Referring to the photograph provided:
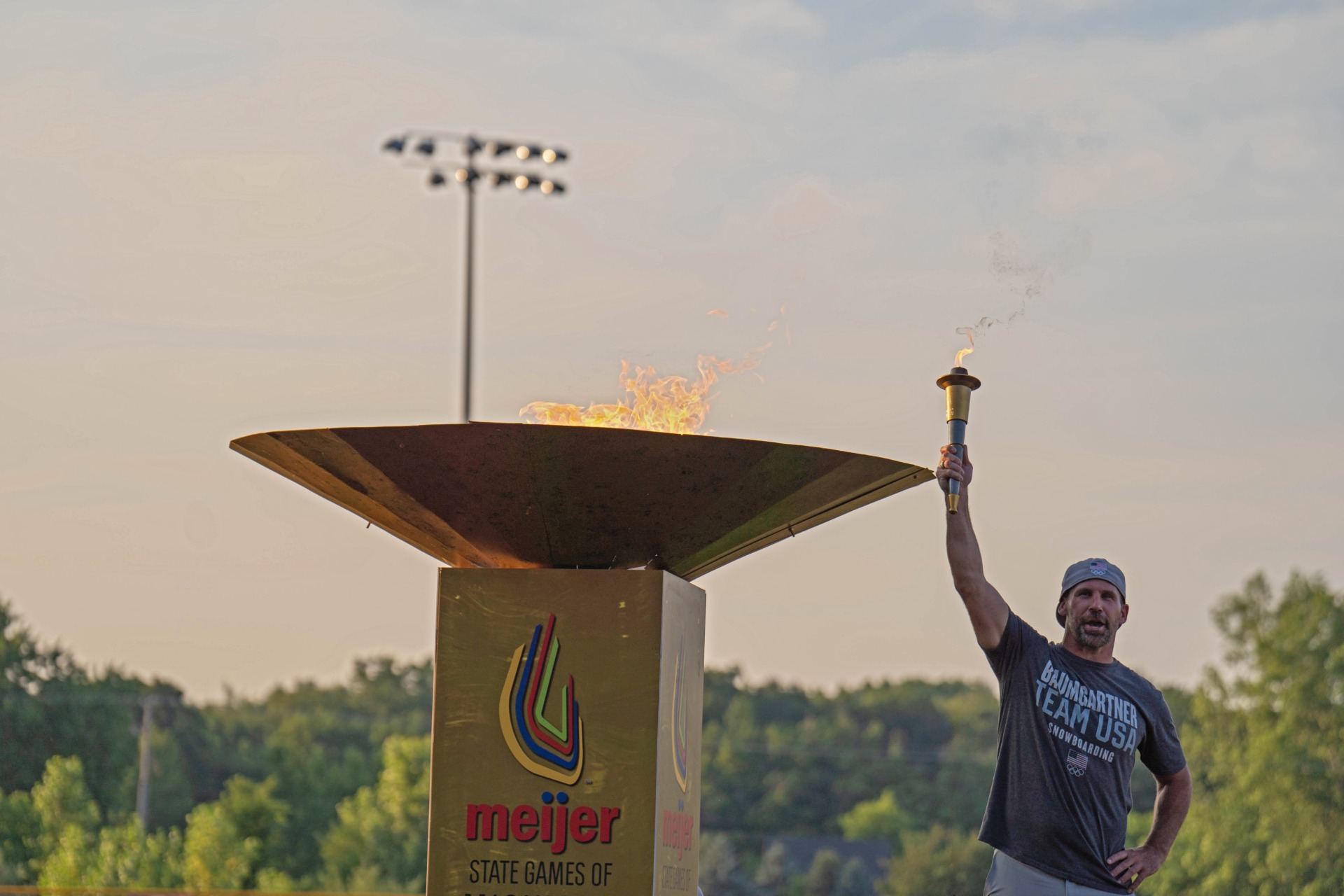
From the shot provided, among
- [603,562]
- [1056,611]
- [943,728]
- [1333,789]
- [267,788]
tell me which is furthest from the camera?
[943,728]

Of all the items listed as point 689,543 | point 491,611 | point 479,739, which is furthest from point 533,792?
point 689,543

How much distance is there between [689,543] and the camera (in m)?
4.83

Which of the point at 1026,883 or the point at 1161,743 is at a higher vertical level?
the point at 1161,743

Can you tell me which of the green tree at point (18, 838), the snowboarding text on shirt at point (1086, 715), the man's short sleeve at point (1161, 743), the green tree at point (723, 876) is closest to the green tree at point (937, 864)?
the green tree at point (723, 876)

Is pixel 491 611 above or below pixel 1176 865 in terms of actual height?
above

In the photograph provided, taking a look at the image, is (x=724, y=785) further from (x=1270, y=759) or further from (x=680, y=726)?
(x=680, y=726)

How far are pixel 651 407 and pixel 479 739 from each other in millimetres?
1252

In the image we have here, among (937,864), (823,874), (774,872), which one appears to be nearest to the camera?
(823,874)

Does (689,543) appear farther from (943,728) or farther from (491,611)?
(943,728)

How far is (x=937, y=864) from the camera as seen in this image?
5231cm

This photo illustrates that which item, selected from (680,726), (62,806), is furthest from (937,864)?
(680,726)

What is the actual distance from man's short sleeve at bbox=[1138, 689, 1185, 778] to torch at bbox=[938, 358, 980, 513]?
875 millimetres

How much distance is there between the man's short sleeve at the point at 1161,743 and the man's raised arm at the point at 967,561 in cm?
52

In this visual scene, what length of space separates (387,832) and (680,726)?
48308 millimetres
